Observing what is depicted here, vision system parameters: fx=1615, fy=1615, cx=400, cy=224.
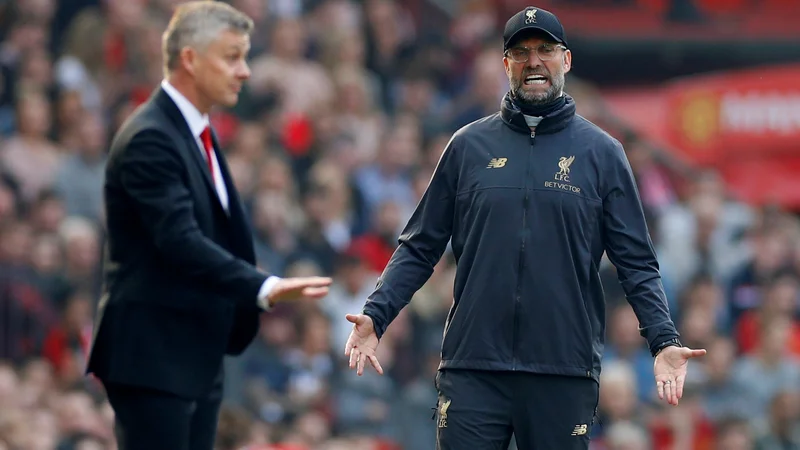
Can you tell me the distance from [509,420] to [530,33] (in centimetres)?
143

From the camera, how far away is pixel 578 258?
5.95 m

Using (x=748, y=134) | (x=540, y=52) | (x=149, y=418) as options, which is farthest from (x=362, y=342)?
(x=748, y=134)

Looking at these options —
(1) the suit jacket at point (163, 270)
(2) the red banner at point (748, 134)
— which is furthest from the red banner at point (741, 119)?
(1) the suit jacket at point (163, 270)

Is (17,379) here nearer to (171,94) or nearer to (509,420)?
(171,94)

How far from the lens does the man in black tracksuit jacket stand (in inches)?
233

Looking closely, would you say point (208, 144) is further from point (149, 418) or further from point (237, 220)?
point (149, 418)

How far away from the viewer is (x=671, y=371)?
5871 millimetres

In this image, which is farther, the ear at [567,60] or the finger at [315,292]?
the ear at [567,60]

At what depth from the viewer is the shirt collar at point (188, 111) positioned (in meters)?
6.30

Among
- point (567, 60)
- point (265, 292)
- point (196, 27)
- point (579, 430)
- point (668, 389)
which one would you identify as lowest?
point (579, 430)

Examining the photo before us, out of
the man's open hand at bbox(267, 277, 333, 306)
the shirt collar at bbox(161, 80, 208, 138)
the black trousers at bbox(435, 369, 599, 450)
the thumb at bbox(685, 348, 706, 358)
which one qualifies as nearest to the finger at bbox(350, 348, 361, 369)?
the man's open hand at bbox(267, 277, 333, 306)

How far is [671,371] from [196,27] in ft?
7.43

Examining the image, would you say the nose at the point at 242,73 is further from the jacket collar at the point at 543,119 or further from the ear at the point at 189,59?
the jacket collar at the point at 543,119

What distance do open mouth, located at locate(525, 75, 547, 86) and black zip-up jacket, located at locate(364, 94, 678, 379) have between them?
0.13 metres
